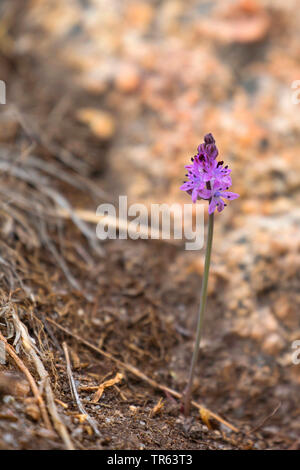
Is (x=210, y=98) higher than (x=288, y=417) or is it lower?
higher

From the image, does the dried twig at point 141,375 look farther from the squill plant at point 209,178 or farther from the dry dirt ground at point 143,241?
the squill plant at point 209,178

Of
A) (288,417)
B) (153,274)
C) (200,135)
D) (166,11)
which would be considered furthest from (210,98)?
(288,417)

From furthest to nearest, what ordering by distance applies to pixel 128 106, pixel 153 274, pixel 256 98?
1. pixel 128 106
2. pixel 256 98
3. pixel 153 274

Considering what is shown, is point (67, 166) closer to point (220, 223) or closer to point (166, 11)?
point (220, 223)

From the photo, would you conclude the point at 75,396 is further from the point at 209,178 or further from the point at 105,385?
the point at 209,178

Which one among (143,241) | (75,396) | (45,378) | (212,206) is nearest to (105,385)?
(75,396)
